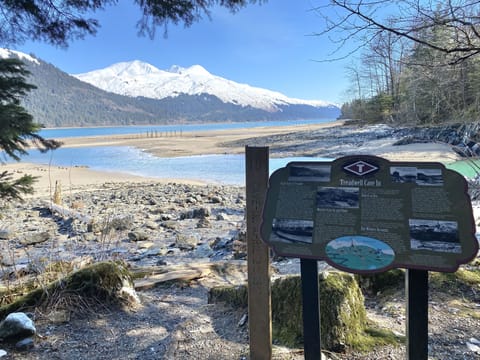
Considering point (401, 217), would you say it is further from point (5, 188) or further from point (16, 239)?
point (16, 239)

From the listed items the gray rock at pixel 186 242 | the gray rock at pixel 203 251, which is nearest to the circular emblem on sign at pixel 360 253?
the gray rock at pixel 203 251

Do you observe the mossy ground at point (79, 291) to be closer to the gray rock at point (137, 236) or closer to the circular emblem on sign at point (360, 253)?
the circular emblem on sign at point (360, 253)

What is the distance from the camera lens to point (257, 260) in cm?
222

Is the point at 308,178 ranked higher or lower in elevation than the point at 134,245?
higher

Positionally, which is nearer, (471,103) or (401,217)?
(401,217)

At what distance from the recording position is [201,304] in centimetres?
352

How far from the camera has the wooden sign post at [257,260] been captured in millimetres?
2174

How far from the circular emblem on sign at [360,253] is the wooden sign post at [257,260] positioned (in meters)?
0.50

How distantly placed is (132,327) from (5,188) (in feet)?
7.18

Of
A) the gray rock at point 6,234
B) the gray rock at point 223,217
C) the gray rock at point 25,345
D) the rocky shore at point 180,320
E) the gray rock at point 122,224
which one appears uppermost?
the gray rock at point 25,345

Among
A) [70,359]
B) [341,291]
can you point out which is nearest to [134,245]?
[70,359]

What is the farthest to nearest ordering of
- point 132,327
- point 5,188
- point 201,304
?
point 5,188, point 201,304, point 132,327

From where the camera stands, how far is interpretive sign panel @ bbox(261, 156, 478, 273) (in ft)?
5.58

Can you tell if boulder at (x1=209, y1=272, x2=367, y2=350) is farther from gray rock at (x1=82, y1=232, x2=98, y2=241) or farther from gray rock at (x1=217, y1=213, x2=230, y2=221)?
gray rock at (x1=217, y1=213, x2=230, y2=221)
